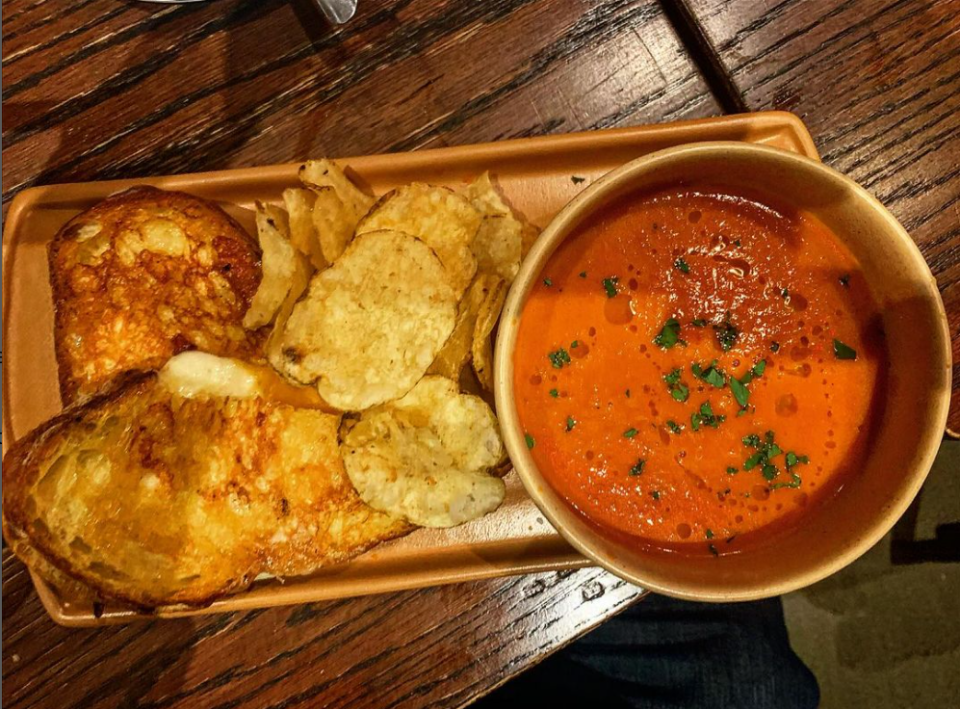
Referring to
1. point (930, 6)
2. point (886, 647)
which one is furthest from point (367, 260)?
point (886, 647)

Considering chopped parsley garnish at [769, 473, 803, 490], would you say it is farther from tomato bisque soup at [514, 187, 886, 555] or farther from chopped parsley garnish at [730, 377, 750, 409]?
chopped parsley garnish at [730, 377, 750, 409]

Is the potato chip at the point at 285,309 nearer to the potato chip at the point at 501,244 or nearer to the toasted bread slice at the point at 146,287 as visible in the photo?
the toasted bread slice at the point at 146,287

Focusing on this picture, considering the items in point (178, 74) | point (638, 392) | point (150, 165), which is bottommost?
point (638, 392)

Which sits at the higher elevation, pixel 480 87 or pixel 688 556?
pixel 480 87

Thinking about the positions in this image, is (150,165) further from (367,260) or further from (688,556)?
(688,556)

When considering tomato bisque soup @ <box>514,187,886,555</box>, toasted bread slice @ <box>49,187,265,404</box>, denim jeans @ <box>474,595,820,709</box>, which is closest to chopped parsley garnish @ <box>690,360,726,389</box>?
tomato bisque soup @ <box>514,187,886,555</box>

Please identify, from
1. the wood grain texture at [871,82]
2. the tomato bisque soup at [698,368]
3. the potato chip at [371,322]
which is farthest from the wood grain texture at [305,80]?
the tomato bisque soup at [698,368]
